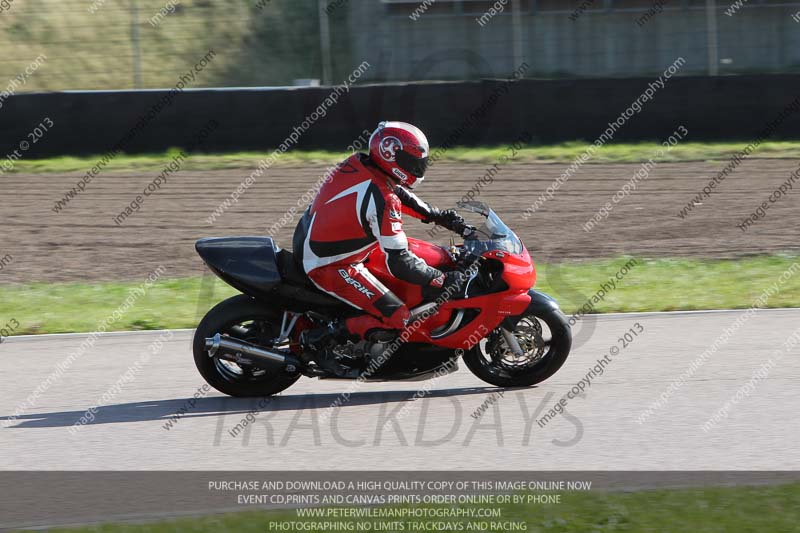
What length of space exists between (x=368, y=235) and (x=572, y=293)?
14.1ft

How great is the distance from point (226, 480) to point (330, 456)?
0.66 metres

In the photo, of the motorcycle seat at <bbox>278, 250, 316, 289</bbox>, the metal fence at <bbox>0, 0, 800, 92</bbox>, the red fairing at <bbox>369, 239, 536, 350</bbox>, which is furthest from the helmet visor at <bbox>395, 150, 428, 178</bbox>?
the metal fence at <bbox>0, 0, 800, 92</bbox>

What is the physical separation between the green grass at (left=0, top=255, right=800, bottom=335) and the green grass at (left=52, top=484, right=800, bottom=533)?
4988mm

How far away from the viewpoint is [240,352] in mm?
7492

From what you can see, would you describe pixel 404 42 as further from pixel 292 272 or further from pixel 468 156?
pixel 292 272

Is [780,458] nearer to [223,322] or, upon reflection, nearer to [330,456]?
[330,456]

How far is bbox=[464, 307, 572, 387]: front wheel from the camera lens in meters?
7.80

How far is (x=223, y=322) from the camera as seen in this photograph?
7.57 meters

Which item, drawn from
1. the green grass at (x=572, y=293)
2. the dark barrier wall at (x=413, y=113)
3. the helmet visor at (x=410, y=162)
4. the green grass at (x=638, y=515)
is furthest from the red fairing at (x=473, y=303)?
the dark barrier wall at (x=413, y=113)

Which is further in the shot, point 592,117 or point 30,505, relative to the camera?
point 592,117

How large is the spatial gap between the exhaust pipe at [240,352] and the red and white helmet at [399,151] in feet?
4.82

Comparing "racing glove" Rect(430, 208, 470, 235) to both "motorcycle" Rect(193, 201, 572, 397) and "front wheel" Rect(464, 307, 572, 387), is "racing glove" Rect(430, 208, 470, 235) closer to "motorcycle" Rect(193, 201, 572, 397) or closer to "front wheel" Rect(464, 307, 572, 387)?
"motorcycle" Rect(193, 201, 572, 397)

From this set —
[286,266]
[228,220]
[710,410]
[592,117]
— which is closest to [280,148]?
[228,220]

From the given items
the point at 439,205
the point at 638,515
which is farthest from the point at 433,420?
the point at 439,205
